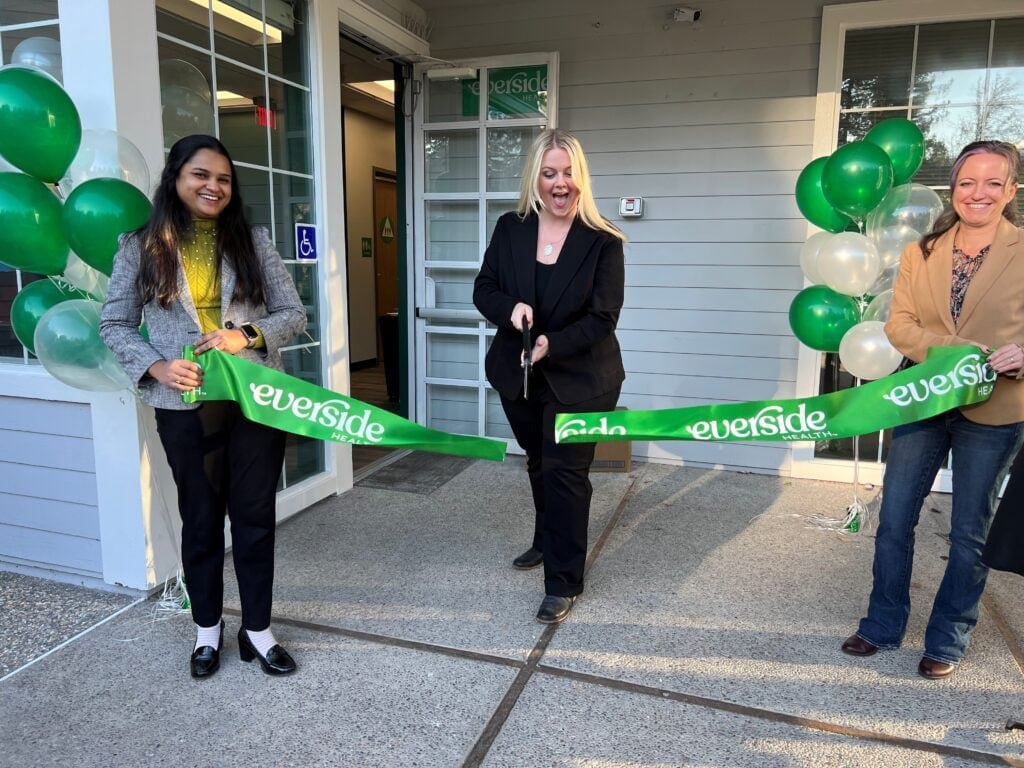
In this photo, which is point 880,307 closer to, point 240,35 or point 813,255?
point 813,255

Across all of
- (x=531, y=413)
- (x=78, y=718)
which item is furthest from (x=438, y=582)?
(x=78, y=718)

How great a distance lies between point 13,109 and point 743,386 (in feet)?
12.6

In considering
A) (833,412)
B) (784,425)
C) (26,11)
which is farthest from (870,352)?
(26,11)

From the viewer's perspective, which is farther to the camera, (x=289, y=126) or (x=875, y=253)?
(x=289, y=126)

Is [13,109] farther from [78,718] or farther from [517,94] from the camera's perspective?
[517,94]

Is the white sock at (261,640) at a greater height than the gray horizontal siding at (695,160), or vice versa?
the gray horizontal siding at (695,160)

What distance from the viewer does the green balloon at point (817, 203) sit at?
3404mm

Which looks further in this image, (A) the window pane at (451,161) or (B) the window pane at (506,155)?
(A) the window pane at (451,161)

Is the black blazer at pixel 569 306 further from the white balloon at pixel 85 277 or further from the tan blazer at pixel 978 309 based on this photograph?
the white balloon at pixel 85 277

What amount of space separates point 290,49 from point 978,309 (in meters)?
3.23

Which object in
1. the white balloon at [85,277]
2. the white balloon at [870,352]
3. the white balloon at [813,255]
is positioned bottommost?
the white balloon at [870,352]

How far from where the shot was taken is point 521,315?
7.99 ft

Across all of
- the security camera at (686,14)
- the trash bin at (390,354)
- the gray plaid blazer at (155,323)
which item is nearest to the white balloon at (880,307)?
the security camera at (686,14)

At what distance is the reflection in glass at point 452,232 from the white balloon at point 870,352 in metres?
2.57
